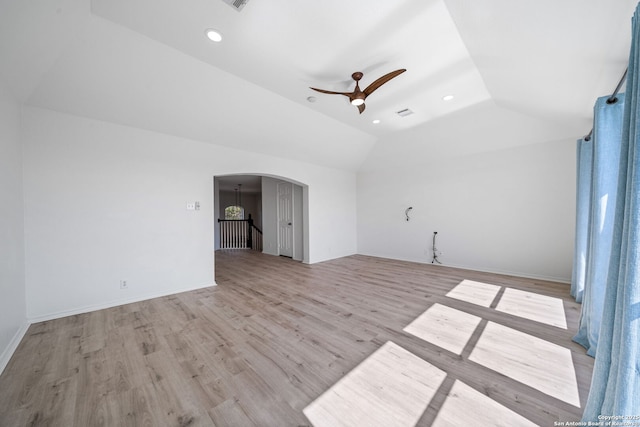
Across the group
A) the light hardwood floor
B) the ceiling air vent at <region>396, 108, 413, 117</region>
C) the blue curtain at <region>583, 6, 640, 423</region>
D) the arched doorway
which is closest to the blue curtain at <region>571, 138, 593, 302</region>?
the light hardwood floor

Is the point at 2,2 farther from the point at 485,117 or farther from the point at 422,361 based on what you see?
the point at 485,117

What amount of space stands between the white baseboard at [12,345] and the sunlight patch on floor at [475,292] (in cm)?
524

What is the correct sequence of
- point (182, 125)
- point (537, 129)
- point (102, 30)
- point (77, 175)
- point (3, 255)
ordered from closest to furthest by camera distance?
point (3, 255) → point (102, 30) → point (77, 175) → point (182, 125) → point (537, 129)

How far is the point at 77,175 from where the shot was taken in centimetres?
311

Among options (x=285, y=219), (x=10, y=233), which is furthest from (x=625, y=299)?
(x=285, y=219)

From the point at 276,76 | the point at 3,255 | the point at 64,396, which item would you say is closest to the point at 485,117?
the point at 276,76

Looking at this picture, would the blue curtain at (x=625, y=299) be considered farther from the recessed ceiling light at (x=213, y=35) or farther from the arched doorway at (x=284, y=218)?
the arched doorway at (x=284, y=218)

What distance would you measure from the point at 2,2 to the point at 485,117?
6216 mm

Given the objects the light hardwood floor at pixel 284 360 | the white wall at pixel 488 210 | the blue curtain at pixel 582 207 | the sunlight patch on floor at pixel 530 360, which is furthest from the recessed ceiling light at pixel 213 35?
the white wall at pixel 488 210

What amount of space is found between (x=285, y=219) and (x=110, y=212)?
439 cm

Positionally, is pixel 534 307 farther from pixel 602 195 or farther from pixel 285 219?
pixel 285 219

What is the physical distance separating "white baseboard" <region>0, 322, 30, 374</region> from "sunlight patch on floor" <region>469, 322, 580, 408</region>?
14.2ft

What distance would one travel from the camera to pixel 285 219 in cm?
722

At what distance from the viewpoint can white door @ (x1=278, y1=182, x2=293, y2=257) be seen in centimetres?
704
